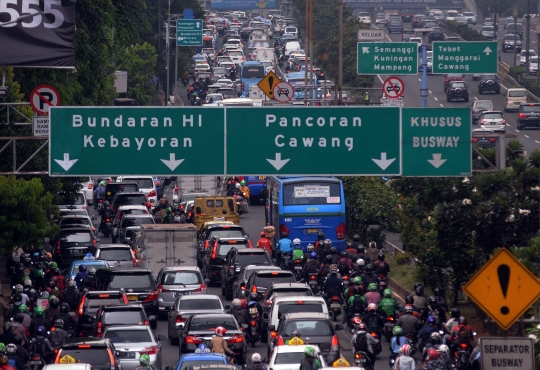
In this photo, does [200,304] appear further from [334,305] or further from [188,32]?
[188,32]

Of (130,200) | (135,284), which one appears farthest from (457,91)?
(135,284)

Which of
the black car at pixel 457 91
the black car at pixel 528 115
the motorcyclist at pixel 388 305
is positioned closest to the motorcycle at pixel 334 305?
the motorcyclist at pixel 388 305

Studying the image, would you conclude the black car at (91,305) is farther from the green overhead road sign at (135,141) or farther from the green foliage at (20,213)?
the green overhead road sign at (135,141)

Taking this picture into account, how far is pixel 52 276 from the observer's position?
2912 centimetres

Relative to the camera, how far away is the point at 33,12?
20.0m

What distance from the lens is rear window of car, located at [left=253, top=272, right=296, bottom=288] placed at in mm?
27609

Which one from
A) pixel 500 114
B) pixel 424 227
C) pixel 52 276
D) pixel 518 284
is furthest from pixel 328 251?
pixel 500 114

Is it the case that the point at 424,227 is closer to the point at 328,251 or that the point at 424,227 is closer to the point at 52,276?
the point at 328,251

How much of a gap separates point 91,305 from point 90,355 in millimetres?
5602

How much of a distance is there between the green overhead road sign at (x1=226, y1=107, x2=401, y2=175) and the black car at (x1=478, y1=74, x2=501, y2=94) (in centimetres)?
5674

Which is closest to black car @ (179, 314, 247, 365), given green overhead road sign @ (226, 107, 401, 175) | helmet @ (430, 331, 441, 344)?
helmet @ (430, 331, 441, 344)

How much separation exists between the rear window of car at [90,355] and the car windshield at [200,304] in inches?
237

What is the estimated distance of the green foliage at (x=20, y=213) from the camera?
27.5m

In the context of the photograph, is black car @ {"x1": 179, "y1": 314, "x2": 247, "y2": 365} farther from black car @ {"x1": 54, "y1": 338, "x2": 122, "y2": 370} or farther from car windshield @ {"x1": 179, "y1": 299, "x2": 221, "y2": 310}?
black car @ {"x1": 54, "y1": 338, "x2": 122, "y2": 370}
